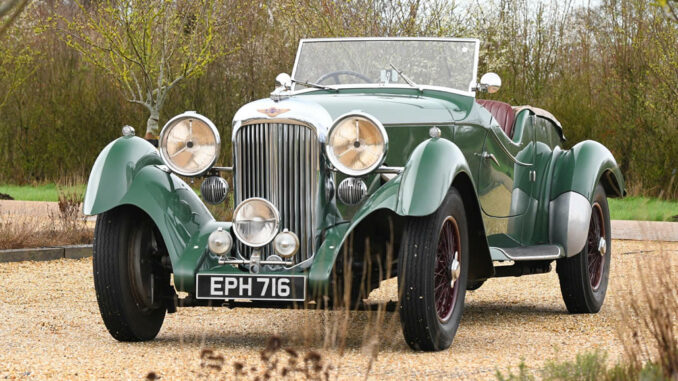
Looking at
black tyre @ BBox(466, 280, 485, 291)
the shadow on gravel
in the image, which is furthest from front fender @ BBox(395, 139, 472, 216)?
the shadow on gravel

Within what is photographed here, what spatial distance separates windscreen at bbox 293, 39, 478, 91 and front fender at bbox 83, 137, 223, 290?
1499 millimetres

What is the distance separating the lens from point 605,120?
774 inches

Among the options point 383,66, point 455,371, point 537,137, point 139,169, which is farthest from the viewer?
point 537,137

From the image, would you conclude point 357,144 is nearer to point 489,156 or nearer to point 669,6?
point 489,156

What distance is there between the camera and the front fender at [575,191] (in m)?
7.43

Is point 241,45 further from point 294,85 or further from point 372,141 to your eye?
point 372,141

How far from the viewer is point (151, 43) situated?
20.4 m

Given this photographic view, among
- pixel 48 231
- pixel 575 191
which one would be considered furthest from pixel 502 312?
pixel 48 231

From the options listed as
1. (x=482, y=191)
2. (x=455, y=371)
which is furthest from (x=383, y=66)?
(x=455, y=371)

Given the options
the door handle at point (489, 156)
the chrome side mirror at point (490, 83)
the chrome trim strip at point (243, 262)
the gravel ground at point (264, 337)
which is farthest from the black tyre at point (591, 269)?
the chrome trim strip at point (243, 262)

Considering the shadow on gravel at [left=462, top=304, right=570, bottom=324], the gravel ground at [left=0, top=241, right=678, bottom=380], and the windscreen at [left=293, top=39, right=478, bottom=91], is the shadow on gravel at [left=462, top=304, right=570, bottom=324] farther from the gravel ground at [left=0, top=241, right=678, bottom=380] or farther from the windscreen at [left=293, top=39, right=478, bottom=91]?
the windscreen at [left=293, top=39, right=478, bottom=91]

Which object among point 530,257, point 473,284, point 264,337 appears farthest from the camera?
point 473,284

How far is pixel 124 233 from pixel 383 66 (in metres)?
2.26

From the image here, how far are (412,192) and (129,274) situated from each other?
165 centimetres
